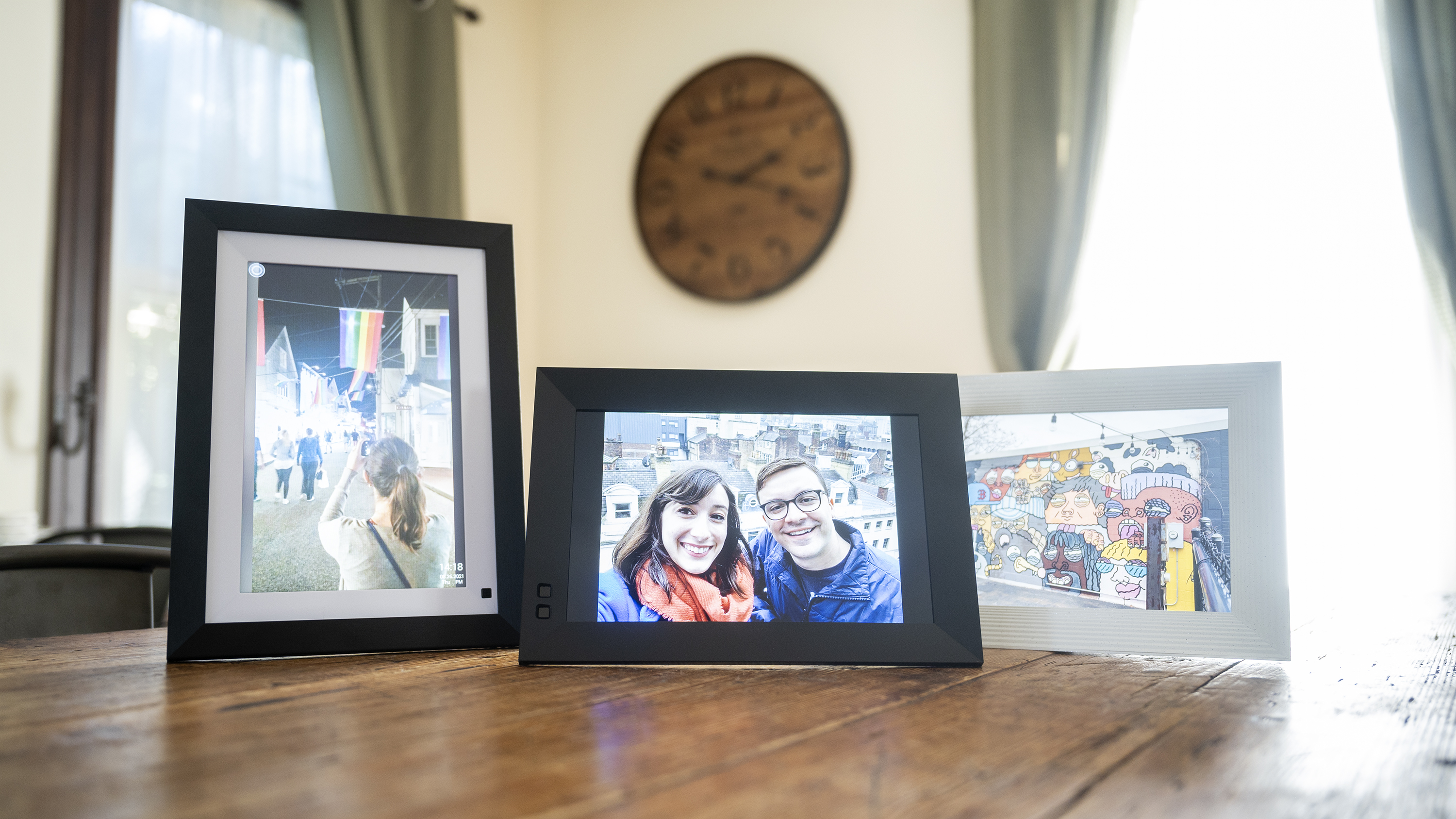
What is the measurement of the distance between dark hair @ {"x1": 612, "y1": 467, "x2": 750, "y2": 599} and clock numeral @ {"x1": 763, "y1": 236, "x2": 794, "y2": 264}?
6.76 feet

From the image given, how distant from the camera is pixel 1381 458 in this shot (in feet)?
6.20

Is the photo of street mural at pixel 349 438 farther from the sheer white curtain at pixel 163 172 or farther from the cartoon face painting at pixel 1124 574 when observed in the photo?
the sheer white curtain at pixel 163 172

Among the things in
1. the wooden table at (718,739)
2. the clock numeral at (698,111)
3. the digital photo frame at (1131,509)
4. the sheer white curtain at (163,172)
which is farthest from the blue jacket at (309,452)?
the clock numeral at (698,111)

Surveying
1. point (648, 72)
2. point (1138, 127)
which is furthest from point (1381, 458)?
point (648, 72)

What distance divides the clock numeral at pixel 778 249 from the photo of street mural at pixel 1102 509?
6.42ft

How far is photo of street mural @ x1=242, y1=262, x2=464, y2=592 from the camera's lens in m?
0.68

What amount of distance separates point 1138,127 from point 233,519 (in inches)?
91.0

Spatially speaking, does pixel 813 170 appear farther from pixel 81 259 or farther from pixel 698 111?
pixel 81 259

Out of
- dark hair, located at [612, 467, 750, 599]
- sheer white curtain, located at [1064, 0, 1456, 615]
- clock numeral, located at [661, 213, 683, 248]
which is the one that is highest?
clock numeral, located at [661, 213, 683, 248]

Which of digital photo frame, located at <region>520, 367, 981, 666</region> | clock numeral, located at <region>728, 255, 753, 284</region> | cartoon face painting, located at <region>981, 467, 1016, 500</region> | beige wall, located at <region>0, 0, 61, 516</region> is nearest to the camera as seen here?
digital photo frame, located at <region>520, 367, 981, 666</region>

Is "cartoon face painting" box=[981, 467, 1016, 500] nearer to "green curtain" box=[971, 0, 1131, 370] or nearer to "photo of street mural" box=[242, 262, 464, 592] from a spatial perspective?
"photo of street mural" box=[242, 262, 464, 592]

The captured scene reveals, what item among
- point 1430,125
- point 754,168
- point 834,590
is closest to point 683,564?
point 834,590

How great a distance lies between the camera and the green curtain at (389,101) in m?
2.38

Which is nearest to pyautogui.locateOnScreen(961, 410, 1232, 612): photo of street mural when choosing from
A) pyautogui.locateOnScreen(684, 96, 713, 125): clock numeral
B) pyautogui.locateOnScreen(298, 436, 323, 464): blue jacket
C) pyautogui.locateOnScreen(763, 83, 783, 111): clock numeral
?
pyautogui.locateOnScreen(298, 436, 323, 464): blue jacket
